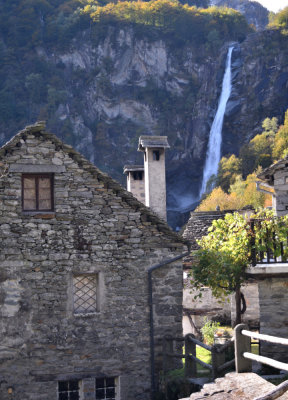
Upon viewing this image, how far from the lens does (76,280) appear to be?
12.8m

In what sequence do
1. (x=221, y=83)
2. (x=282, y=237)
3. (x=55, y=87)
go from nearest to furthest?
(x=282, y=237) < (x=221, y=83) < (x=55, y=87)

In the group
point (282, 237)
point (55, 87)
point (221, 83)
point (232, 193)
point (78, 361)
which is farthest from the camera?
point (55, 87)

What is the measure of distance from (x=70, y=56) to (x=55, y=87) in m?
6.11

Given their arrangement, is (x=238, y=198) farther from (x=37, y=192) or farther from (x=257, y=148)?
(x=37, y=192)

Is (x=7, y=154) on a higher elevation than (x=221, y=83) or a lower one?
lower

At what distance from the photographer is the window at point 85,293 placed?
12719mm

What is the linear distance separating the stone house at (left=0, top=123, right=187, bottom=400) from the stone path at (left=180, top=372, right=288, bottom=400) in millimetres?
4338

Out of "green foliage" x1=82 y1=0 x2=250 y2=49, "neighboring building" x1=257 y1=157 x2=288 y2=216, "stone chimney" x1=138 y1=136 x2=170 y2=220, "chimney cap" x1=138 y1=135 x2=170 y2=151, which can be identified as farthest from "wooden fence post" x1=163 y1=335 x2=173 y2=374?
"green foliage" x1=82 y1=0 x2=250 y2=49

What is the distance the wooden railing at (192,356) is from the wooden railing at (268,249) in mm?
2100

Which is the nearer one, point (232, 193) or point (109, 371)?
point (109, 371)

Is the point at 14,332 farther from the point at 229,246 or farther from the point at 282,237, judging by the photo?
the point at 282,237

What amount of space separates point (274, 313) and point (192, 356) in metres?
1.82

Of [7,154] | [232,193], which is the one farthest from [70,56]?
[7,154]

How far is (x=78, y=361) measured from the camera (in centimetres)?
1246
